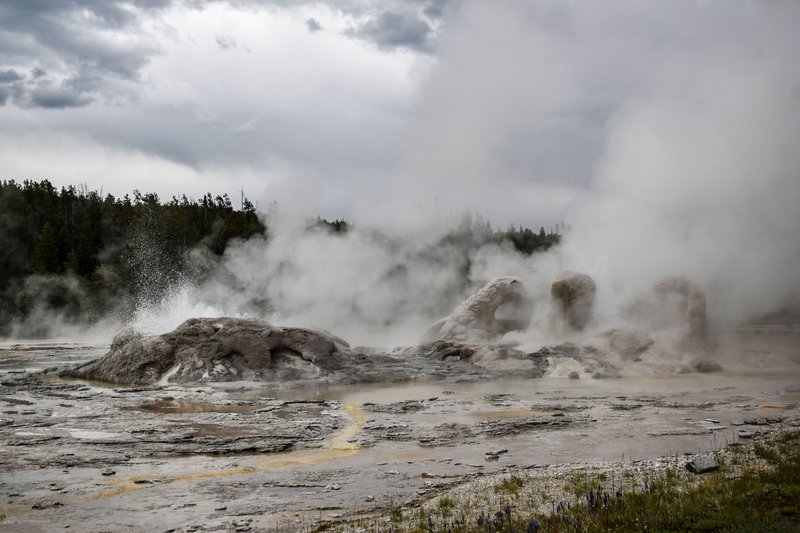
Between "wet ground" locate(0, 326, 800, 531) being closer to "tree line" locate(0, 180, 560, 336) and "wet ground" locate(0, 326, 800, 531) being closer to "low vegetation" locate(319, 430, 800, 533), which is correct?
"low vegetation" locate(319, 430, 800, 533)

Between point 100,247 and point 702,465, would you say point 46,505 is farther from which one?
point 100,247

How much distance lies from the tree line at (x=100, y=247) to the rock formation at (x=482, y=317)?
53.2ft

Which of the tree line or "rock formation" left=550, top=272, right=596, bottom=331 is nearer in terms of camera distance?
"rock formation" left=550, top=272, right=596, bottom=331

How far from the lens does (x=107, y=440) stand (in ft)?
40.9

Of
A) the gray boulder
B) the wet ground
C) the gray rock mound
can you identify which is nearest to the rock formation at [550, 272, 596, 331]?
the gray boulder

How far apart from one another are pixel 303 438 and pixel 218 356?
9485mm

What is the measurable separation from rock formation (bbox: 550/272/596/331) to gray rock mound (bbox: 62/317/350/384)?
10.3 meters

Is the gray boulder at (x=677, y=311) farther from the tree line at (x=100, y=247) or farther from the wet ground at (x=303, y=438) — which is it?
the tree line at (x=100, y=247)

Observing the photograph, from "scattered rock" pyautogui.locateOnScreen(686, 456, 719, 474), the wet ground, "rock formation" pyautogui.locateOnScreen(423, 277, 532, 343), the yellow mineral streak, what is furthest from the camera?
"rock formation" pyautogui.locateOnScreen(423, 277, 532, 343)

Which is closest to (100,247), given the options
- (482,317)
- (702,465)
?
(482,317)

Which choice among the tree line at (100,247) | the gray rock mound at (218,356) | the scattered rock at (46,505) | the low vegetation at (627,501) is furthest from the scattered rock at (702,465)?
the tree line at (100,247)

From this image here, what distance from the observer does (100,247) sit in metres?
67.4

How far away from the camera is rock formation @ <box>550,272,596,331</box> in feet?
91.8

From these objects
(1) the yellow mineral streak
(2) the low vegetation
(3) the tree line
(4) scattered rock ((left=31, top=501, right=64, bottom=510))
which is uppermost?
(3) the tree line
